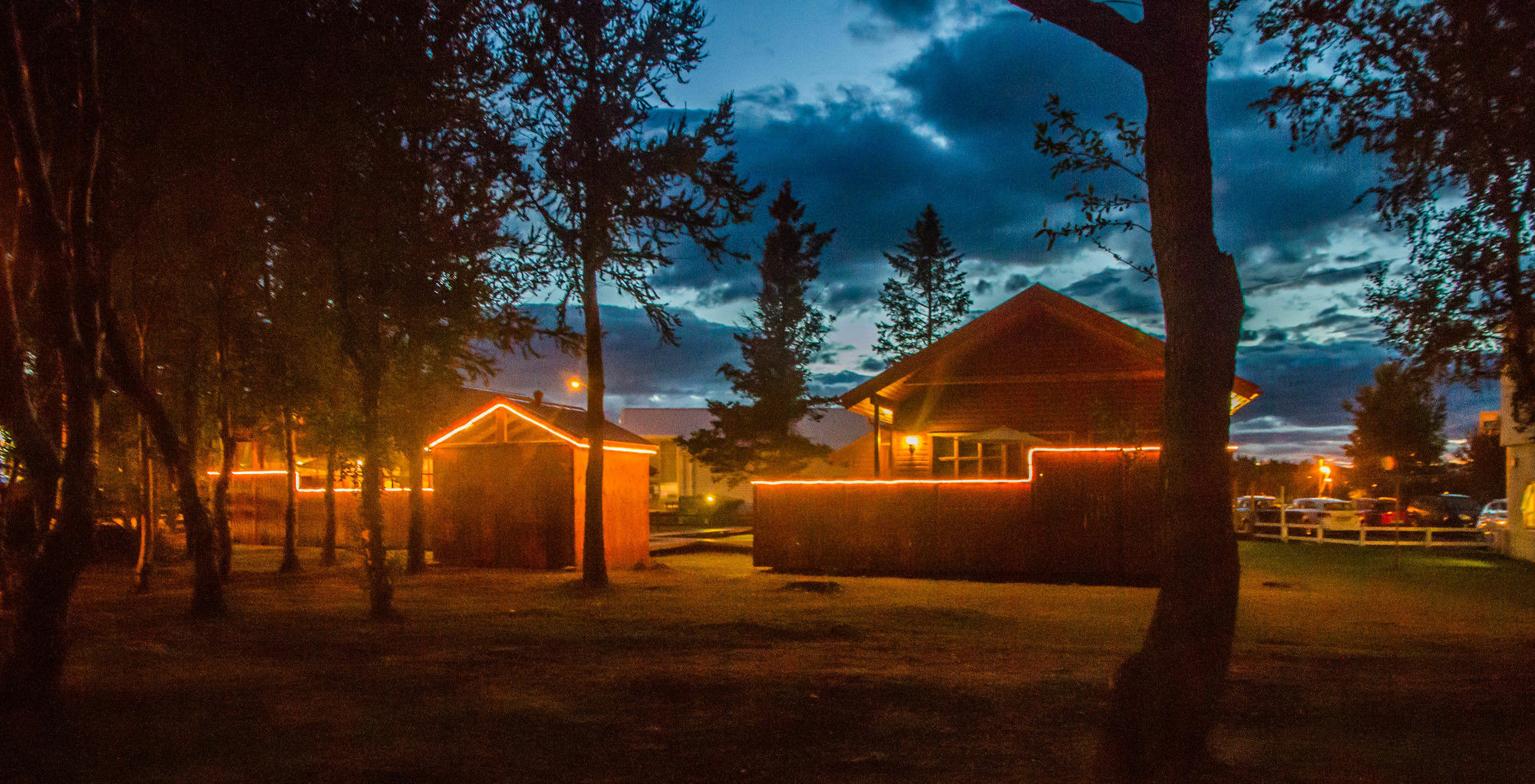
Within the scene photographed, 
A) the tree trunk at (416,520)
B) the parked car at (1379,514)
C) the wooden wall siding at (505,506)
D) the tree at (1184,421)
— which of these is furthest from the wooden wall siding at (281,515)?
the parked car at (1379,514)

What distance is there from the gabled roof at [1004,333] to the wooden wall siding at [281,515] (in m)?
13.6

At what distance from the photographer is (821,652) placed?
8.72 m

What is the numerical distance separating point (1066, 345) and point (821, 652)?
44.8 ft

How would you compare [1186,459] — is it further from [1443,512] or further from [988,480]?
[1443,512]

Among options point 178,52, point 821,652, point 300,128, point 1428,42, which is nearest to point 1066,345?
point 1428,42

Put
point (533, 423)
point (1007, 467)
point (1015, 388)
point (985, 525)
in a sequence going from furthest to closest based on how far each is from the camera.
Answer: point (1007, 467) → point (1015, 388) → point (533, 423) → point (985, 525)

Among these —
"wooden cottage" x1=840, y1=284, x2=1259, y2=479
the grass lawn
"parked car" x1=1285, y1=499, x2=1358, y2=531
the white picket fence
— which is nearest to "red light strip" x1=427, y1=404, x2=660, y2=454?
"wooden cottage" x1=840, y1=284, x2=1259, y2=479

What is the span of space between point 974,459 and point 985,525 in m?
5.19

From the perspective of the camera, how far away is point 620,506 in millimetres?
19312

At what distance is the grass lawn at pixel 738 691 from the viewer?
523cm

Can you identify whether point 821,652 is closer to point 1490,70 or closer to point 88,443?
point 88,443

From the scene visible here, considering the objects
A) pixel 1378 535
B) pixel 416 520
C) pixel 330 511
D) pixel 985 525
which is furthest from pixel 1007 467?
pixel 1378 535

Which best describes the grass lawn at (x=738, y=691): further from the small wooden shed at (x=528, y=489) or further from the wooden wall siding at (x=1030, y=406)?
the wooden wall siding at (x=1030, y=406)

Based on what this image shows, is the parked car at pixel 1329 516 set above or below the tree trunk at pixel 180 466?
below
